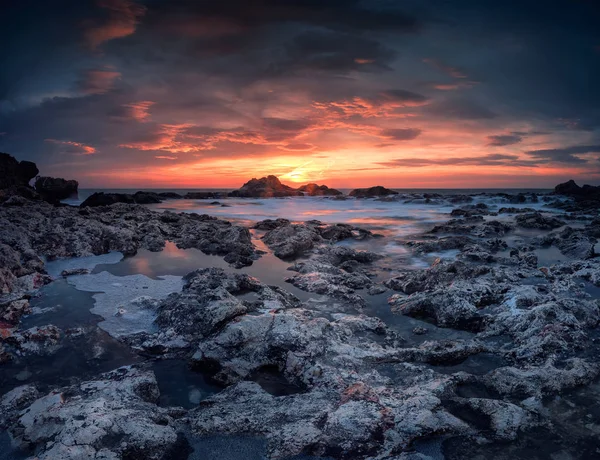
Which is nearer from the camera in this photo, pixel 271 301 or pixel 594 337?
pixel 594 337

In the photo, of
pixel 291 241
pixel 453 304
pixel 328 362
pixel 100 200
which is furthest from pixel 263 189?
pixel 328 362

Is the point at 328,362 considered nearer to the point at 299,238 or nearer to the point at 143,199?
the point at 299,238

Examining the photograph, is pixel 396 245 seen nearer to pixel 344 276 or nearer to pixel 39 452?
pixel 344 276

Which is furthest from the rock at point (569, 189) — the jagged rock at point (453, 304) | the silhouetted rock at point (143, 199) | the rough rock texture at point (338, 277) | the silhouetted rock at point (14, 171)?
the silhouetted rock at point (14, 171)

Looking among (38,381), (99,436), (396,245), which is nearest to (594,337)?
(99,436)

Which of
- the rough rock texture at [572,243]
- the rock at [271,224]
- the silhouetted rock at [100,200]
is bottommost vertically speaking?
the rough rock texture at [572,243]

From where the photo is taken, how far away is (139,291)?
7.21m

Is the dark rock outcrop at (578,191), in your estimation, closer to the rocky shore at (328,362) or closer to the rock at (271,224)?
the rock at (271,224)

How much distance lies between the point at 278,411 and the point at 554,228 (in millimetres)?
19324

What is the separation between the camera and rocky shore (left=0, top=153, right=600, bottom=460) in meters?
3.02

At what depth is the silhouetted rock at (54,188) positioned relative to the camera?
3613 centimetres

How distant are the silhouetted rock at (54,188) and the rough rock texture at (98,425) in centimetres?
3906

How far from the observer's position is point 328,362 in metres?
4.18

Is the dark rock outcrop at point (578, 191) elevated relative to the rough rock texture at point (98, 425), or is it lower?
elevated
